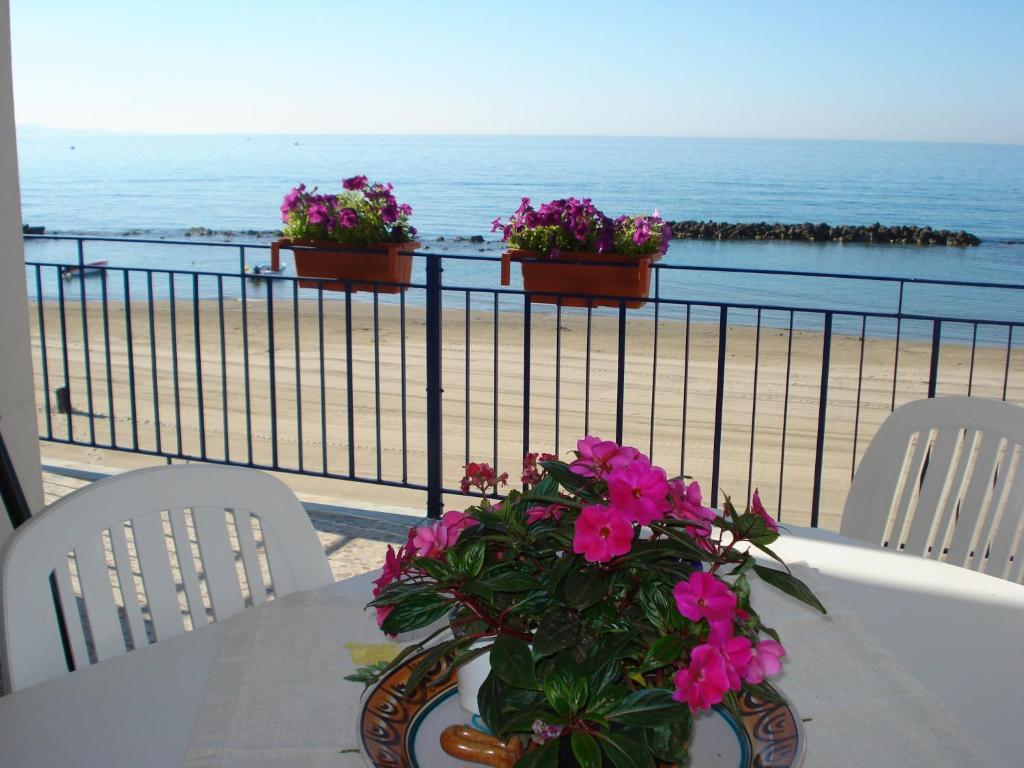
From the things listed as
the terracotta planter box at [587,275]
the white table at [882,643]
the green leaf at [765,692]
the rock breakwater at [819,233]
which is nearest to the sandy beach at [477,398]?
the terracotta planter box at [587,275]

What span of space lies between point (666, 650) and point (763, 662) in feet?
0.28

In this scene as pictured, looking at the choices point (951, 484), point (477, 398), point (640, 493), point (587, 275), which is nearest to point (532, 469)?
point (640, 493)

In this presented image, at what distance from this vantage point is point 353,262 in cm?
322

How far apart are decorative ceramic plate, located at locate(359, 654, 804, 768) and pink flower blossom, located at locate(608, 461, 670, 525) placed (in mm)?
223

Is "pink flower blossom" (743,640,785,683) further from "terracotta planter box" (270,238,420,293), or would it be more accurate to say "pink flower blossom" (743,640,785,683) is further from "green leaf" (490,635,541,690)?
"terracotta planter box" (270,238,420,293)

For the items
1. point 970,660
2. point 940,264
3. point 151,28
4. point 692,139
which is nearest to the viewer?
point 970,660

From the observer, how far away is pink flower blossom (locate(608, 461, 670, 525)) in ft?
2.29

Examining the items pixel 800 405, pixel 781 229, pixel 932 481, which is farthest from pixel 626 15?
pixel 932 481

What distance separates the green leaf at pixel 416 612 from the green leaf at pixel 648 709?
0.49ft

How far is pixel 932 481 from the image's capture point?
167 cm

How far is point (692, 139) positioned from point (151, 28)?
3166cm

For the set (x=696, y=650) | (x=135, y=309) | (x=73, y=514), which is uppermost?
(x=696, y=650)

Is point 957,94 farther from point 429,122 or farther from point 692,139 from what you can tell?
point 692,139

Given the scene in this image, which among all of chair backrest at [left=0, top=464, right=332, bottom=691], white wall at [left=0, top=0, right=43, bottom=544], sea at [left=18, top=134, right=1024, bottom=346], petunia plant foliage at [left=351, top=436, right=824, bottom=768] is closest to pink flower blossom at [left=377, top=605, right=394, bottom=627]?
petunia plant foliage at [left=351, top=436, right=824, bottom=768]
